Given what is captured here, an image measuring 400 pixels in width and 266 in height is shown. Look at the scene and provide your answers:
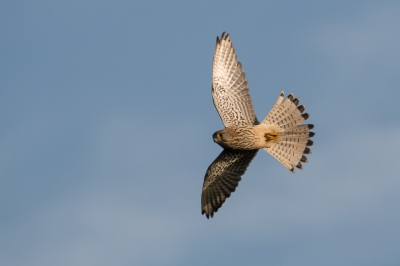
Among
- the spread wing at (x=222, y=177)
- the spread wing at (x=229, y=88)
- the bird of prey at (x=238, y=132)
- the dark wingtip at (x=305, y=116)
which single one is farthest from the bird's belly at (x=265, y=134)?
the spread wing at (x=222, y=177)

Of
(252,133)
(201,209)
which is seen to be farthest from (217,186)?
(252,133)

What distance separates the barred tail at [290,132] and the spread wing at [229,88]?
0.62 metres

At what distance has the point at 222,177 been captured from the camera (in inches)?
645

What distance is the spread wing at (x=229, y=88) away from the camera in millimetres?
15953

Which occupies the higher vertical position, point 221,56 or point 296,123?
point 221,56

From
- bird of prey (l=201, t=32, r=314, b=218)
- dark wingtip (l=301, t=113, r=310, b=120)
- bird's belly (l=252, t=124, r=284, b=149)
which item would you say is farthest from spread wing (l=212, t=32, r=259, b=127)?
dark wingtip (l=301, t=113, r=310, b=120)

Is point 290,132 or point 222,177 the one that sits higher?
point 290,132

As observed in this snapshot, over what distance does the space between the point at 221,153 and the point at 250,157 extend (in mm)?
669

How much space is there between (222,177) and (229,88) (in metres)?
2.05

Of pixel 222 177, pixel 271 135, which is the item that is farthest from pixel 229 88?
pixel 222 177

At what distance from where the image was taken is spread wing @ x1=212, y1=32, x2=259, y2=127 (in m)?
16.0

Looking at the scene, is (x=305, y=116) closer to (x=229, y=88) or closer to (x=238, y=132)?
(x=238, y=132)

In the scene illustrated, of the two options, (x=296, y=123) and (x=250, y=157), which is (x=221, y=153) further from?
(x=296, y=123)

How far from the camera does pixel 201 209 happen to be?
55.1ft
